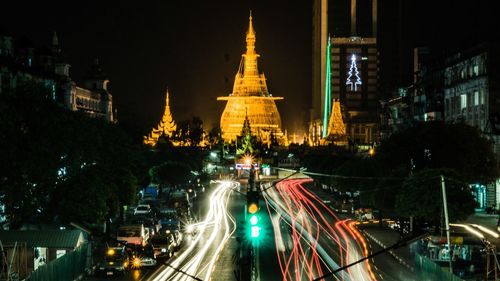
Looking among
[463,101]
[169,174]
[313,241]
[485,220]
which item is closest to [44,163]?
[313,241]

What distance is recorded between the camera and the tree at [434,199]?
210ft

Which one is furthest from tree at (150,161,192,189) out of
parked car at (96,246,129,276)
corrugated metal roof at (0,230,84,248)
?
corrugated metal roof at (0,230,84,248)

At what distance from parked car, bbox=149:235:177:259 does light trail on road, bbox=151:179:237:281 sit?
59 cm

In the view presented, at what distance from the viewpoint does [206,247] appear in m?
62.4

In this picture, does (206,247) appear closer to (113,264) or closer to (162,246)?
(162,246)

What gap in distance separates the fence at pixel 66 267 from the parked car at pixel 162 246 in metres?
6.22

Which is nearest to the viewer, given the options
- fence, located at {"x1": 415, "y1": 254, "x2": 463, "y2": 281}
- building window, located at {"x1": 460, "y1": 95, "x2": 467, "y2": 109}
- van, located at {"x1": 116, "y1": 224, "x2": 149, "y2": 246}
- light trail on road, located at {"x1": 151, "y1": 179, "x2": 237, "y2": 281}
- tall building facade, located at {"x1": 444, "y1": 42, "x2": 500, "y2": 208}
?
fence, located at {"x1": 415, "y1": 254, "x2": 463, "y2": 281}

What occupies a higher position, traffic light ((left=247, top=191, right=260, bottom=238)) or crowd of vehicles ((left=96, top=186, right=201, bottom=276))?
traffic light ((left=247, top=191, right=260, bottom=238))

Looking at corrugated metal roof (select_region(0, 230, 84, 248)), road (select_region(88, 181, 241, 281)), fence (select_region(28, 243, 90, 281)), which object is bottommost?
road (select_region(88, 181, 241, 281))

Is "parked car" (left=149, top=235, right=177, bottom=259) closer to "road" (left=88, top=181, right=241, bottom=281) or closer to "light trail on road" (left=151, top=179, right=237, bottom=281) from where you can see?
"road" (left=88, top=181, right=241, bottom=281)

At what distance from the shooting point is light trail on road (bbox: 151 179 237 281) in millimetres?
48319

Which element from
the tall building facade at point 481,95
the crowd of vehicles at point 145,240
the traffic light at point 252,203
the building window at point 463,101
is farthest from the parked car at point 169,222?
the traffic light at point 252,203

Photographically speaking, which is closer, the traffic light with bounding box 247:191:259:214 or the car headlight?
the traffic light with bounding box 247:191:259:214

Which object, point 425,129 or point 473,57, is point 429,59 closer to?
point 473,57
